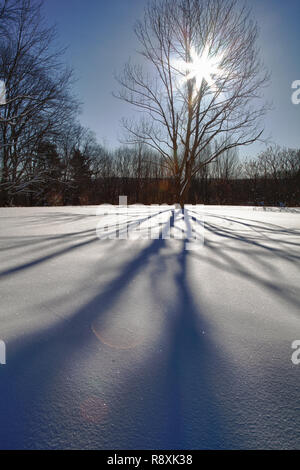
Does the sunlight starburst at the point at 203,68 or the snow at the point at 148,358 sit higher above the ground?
the sunlight starburst at the point at 203,68

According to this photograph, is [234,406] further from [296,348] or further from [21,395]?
[21,395]

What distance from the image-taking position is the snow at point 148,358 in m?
0.36

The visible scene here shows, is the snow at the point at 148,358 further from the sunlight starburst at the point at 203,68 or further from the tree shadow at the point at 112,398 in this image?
the sunlight starburst at the point at 203,68

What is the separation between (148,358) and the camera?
52 centimetres

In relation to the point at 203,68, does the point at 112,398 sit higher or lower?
lower

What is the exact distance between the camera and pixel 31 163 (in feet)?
31.3

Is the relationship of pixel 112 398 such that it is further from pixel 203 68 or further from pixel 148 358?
pixel 203 68

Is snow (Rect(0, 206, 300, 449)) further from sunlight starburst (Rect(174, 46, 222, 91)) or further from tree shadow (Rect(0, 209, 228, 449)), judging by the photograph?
sunlight starburst (Rect(174, 46, 222, 91))

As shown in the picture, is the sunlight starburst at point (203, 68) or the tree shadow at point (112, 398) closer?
the tree shadow at point (112, 398)

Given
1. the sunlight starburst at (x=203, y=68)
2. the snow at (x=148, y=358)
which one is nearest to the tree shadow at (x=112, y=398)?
the snow at (x=148, y=358)

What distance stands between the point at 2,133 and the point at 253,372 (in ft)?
40.1

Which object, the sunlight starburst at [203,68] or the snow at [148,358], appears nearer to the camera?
the snow at [148,358]

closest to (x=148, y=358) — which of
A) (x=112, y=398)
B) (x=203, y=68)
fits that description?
(x=112, y=398)

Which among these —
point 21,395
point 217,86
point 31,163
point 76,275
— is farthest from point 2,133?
point 21,395
